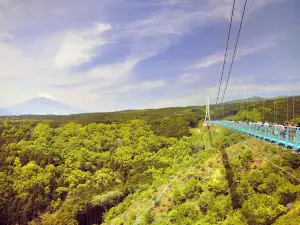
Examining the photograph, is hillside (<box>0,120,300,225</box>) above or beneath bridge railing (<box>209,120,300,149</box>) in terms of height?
beneath

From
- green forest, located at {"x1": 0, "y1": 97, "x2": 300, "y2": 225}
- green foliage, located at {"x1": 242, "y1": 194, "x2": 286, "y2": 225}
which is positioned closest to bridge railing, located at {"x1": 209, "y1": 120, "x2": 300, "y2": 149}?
green forest, located at {"x1": 0, "y1": 97, "x2": 300, "y2": 225}

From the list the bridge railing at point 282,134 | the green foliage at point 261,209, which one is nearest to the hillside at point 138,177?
the green foliage at point 261,209

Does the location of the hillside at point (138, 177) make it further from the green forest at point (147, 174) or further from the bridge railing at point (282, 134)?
the bridge railing at point (282, 134)

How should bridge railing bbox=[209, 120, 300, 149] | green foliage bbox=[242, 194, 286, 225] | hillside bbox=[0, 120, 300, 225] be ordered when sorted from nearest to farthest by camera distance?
bridge railing bbox=[209, 120, 300, 149]
green foliage bbox=[242, 194, 286, 225]
hillside bbox=[0, 120, 300, 225]

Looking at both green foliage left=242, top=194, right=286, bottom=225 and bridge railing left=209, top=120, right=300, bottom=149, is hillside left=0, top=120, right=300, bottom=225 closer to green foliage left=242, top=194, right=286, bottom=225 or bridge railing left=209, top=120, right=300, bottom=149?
green foliage left=242, top=194, right=286, bottom=225

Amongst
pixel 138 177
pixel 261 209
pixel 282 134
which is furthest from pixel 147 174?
pixel 282 134

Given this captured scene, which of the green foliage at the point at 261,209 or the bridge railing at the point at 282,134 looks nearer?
the bridge railing at the point at 282,134

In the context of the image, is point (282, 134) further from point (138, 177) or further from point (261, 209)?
point (138, 177)

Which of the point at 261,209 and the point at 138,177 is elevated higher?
the point at 261,209
